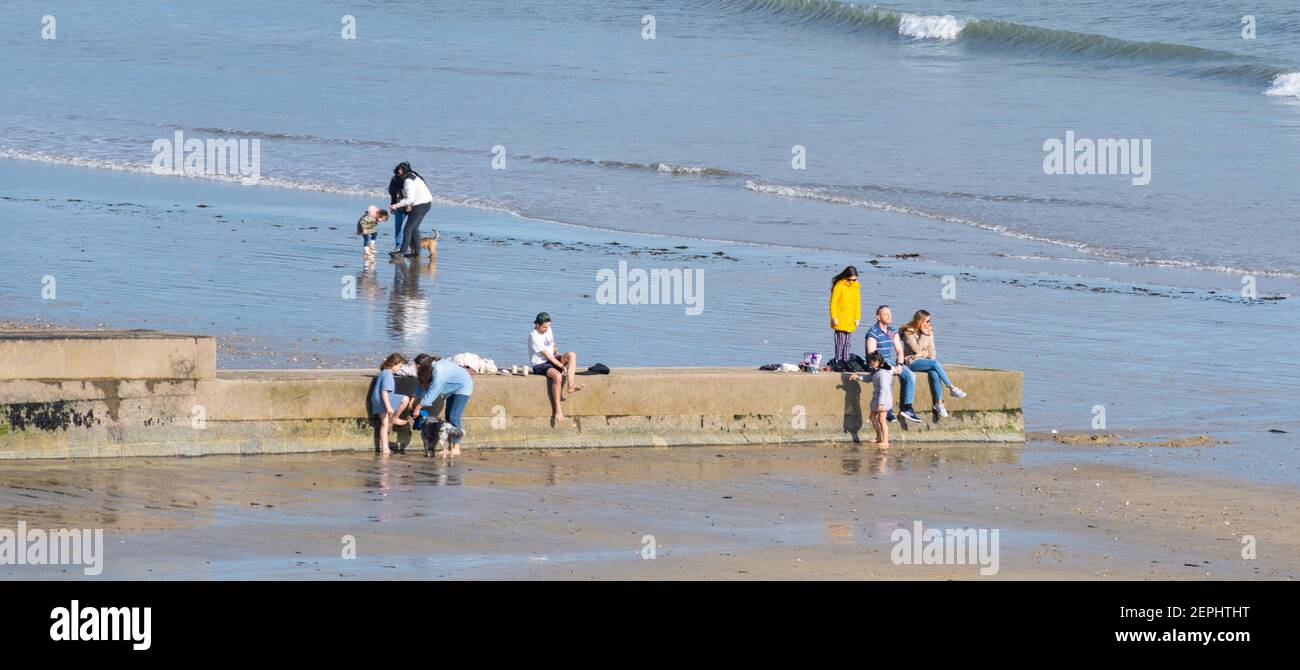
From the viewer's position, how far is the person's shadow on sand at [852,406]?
583 inches

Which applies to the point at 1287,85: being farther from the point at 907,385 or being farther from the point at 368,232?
the point at 907,385

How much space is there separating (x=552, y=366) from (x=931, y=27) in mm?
47878

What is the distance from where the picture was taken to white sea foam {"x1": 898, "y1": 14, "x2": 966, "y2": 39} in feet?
193

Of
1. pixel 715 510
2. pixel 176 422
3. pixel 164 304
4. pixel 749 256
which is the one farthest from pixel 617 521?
pixel 749 256

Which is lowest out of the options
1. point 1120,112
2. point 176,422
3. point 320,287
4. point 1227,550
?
point 1227,550

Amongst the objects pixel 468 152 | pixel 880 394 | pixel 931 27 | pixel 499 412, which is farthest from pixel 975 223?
pixel 931 27

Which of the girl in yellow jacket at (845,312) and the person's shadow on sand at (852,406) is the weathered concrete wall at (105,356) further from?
the girl in yellow jacket at (845,312)

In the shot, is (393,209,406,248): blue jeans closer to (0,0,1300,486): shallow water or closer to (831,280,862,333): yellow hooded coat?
(0,0,1300,486): shallow water

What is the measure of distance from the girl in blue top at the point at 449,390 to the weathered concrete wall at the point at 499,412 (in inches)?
9.7

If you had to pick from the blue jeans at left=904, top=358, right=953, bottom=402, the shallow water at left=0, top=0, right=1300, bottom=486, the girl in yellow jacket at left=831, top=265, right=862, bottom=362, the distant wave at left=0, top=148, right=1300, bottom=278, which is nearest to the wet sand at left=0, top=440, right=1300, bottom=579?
the blue jeans at left=904, top=358, right=953, bottom=402

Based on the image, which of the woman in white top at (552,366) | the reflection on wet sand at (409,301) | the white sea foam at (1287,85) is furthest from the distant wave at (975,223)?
the white sea foam at (1287,85)

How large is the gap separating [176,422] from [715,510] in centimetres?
388
